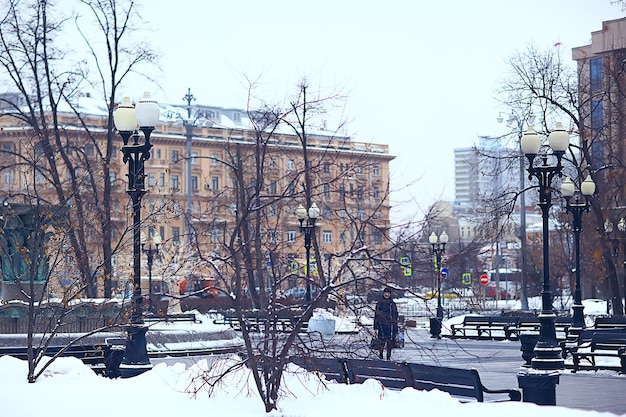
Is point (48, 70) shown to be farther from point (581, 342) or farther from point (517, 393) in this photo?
point (517, 393)

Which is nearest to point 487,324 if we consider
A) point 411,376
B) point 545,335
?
point 545,335

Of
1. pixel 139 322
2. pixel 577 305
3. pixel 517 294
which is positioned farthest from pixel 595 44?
pixel 139 322

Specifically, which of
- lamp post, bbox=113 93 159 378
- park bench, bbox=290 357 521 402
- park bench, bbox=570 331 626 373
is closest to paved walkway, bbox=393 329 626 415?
park bench, bbox=570 331 626 373

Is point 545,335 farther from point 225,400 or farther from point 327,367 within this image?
point 225,400

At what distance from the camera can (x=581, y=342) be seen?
22.8 meters

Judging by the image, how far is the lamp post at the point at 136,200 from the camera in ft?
53.5

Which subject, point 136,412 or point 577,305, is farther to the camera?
point 577,305

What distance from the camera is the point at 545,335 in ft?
55.1

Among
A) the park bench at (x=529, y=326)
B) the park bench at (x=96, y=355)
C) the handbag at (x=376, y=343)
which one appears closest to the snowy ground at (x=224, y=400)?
the handbag at (x=376, y=343)

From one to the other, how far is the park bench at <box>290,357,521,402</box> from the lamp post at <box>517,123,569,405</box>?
401 mm

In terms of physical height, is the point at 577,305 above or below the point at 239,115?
below

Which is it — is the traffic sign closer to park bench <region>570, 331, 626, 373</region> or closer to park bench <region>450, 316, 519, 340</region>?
park bench <region>450, 316, 519, 340</region>

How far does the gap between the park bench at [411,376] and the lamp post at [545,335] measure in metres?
0.40

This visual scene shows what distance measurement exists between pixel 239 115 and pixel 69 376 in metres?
117
